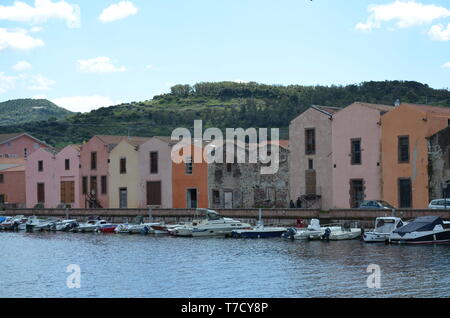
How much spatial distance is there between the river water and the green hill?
65.7m

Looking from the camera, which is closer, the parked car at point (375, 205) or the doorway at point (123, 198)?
the parked car at point (375, 205)

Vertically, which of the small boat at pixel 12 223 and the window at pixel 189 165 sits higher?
the window at pixel 189 165

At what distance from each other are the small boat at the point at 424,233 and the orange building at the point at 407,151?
26.3 feet

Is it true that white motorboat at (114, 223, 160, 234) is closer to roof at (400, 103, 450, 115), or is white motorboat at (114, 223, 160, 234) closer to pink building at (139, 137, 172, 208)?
pink building at (139, 137, 172, 208)

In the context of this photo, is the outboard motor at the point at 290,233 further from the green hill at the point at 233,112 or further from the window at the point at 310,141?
the green hill at the point at 233,112

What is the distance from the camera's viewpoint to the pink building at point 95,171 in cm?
7894

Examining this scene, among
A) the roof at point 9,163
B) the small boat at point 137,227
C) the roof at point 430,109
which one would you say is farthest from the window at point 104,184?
the roof at point 430,109

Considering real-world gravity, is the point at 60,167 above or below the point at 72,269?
above

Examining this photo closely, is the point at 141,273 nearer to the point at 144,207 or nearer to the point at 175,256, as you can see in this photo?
the point at 175,256

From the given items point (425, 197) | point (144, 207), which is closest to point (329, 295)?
point (425, 197)

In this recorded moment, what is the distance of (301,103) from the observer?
138 meters

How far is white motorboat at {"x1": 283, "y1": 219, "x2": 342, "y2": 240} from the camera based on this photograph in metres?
53.0
